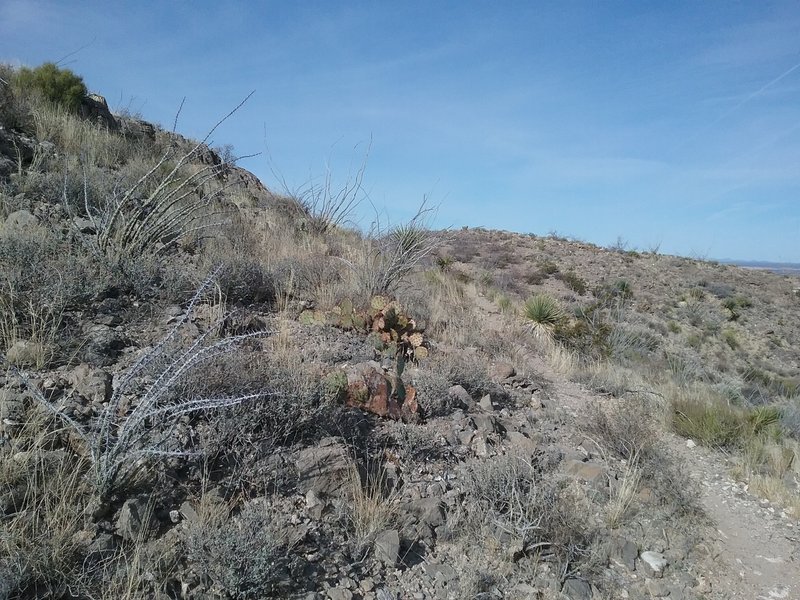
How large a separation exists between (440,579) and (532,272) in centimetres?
1994

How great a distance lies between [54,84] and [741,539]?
1187cm

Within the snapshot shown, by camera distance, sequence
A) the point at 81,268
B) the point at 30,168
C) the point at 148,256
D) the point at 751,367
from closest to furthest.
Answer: the point at 81,268 < the point at 148,256 < the point at 30,168 < the point at 751,367

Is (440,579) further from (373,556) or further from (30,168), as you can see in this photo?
(30,168)

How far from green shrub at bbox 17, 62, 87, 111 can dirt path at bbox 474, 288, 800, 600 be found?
11049mm

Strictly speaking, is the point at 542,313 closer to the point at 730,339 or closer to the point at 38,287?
the point at 38,287

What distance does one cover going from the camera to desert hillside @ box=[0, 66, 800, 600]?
2541 mm

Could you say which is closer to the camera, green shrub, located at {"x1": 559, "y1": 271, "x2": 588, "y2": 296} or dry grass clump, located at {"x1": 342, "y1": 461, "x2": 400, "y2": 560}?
dry grass clump, located at {"x1": 342, "y1": 461, "x2": 400, "y2": 560}

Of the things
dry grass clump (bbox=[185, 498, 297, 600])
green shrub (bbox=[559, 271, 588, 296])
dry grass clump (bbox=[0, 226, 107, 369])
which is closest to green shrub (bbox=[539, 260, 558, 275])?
green shrub (bbox=[559, 271, 588, 296])

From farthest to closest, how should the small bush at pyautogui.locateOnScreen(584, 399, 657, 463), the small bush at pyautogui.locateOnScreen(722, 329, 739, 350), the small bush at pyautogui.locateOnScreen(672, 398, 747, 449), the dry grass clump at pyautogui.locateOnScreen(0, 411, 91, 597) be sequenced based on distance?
the small bush at pyautogui.locateOnScreen(722, 329, 739, 350) < the small bush at pyautogui.locateOnScreen(672, 398, 747, 449) < the small bush at pyautogui.locateOnScreen(584, 399, 657, 463) < the dry grass clump at pyautogui.locateOnScreen(0, 411, 91, 597)

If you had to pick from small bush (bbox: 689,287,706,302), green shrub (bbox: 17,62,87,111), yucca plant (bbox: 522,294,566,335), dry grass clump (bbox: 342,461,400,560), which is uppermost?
green shrub (bbox: 17,62,87,111)

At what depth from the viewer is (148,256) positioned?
5527 mm

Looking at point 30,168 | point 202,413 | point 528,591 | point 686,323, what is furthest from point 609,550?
point 686,323

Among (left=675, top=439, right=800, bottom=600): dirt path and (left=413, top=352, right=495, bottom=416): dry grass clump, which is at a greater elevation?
(left=413, top=352, right=495, bottom=416): dry grass clump

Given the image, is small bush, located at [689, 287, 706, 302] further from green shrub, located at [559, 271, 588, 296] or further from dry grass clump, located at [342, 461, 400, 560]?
dry grass clump, located at [342, 461, 400, 560]
